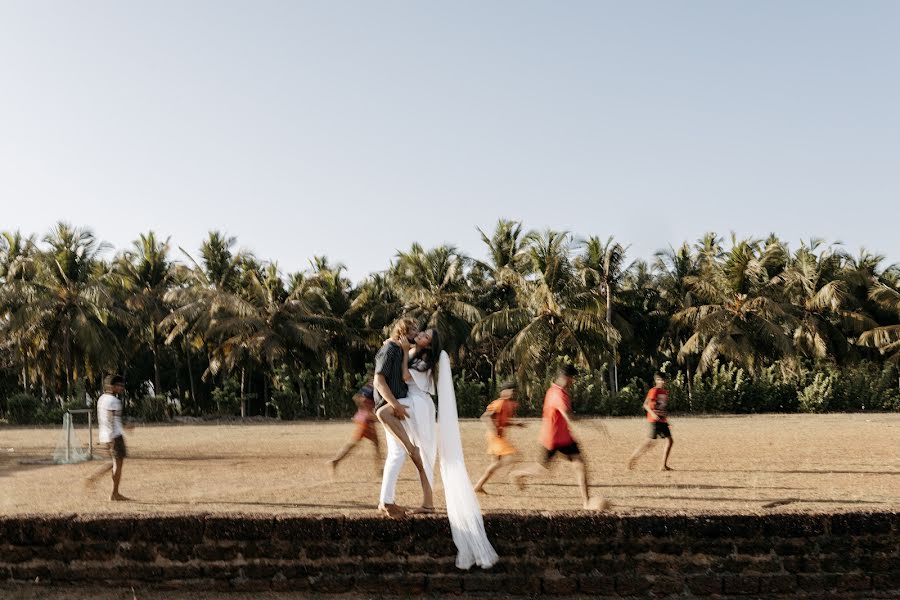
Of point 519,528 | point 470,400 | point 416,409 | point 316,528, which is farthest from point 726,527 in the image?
point 470,400

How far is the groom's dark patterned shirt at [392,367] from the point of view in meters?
6.65

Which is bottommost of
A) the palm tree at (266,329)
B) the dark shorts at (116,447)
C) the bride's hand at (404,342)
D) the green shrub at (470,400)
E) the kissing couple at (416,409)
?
the green shrub at (470,400)

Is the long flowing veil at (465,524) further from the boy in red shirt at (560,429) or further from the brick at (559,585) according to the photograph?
the boy in red shirt at (560,429)

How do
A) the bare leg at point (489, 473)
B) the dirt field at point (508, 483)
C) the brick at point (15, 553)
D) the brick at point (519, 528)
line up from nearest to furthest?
the brick at point (519, 528)
the brick at point (15, 553)
the dirt field at point (508, 483)
the bare leg at point (489, 473)

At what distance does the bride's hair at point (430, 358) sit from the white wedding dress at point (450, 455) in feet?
0.16

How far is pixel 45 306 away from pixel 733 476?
91.3 feet

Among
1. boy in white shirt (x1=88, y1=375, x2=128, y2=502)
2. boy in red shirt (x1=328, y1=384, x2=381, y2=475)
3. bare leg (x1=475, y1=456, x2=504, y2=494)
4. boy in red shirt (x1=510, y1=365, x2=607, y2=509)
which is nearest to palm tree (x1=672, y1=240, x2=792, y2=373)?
boy in red shirt (x1=328, y1=384, x2=381, y2=475)

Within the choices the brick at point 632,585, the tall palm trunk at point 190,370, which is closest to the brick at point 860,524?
the brick at point 632,585

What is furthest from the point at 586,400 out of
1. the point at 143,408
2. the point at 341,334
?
the point at 143,408

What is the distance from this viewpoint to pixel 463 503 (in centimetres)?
580

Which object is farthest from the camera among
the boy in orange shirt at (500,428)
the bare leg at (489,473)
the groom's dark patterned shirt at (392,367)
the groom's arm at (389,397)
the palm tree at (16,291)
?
the palm tree at (16,291)

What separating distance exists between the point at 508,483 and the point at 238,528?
497 centimetres

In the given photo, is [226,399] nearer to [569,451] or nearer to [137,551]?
[569,451]

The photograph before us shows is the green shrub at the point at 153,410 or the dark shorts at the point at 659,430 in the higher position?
the dark shorts at the point at 659,430
